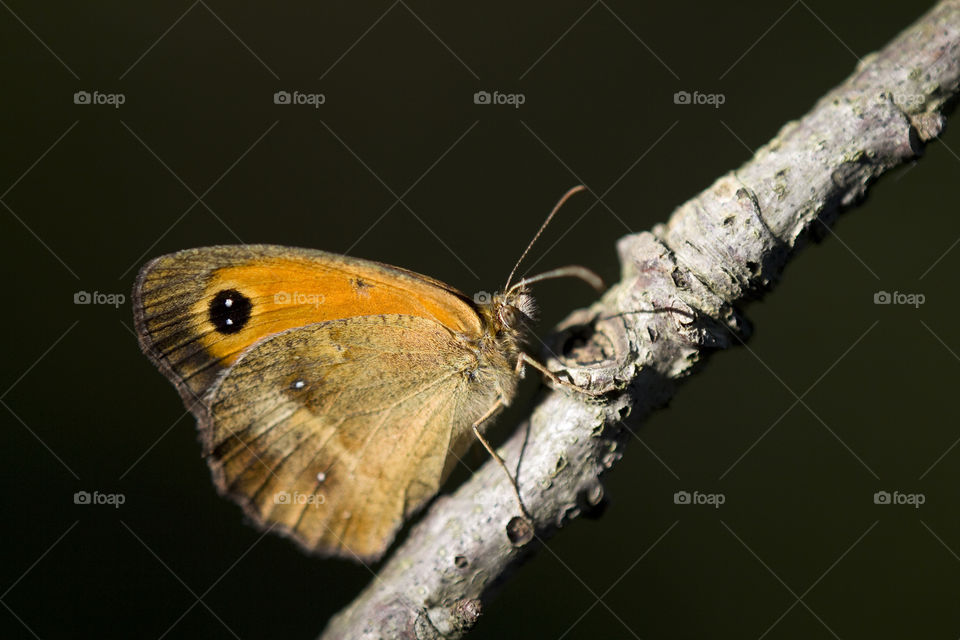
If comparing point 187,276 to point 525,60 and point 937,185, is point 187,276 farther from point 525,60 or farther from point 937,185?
point 937,185

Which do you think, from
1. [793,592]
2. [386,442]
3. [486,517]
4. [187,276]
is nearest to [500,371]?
[386,442]

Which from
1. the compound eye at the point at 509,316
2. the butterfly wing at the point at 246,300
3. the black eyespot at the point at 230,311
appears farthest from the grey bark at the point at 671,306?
the black eyespot at the point at 230,311

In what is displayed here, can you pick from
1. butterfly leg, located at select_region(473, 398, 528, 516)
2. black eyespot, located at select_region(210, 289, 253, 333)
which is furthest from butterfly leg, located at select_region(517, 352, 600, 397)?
black eyespot, located at select_region(210, 289, 253, 333)

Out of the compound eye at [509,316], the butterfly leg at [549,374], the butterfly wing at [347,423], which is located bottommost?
the butterfly wing at [347,423]

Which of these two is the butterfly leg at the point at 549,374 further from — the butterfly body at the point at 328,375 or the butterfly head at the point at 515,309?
the butterfly head at the point at 515,309

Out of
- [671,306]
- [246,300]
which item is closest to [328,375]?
[246,300]

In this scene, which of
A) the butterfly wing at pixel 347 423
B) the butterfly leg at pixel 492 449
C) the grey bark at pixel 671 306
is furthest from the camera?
the butterfly wing at pixel 347 423

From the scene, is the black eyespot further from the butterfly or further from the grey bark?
the grey bark
